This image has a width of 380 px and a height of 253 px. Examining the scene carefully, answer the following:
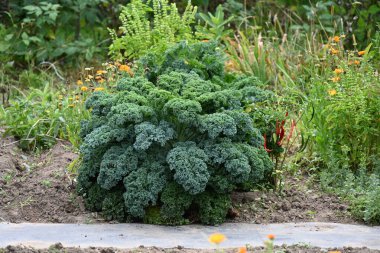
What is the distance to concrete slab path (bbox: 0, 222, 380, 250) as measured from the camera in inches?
191

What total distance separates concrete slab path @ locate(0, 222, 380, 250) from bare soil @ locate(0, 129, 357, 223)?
0.20 metres

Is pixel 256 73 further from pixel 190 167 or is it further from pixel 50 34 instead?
pixel 190 167

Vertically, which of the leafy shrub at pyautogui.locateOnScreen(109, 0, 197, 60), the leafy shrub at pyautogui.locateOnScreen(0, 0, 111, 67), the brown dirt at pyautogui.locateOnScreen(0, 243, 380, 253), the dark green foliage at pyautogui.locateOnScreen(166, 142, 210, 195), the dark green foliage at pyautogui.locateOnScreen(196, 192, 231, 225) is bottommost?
the leafy shrub at pyautogui.locateOnScreen(0, 0, 111, 67)

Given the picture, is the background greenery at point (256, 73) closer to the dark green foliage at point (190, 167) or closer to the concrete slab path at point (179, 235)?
the concrete slab path at point (179, 235)

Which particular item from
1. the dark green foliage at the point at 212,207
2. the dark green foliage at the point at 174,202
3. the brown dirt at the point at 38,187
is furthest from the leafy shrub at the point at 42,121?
the dark green foliage at the point at 212,207

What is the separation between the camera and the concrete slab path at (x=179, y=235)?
486 cm

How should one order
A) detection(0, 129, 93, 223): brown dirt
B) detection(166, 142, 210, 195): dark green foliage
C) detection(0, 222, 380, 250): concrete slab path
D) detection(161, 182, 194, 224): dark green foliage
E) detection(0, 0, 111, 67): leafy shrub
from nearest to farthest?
detection(0, 222, 380, 250): concrete slab path, detection(166, 142, 210, 195): dark green foliage, detection(161, 182, 194, 224): dark green foliage, detection(0, 129, 93, 223): brown dirt, detection(0, 0, 111, 67): leafy shrub

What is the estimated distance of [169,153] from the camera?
17.7 ft

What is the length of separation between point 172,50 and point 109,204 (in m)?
1.42

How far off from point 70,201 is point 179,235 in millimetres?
1096

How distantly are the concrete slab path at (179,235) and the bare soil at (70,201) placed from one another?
195mm

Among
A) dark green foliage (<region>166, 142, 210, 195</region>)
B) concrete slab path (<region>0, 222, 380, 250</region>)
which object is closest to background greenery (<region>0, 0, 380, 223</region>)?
concrete slab path (<region>0, 222, 380, 250</region>)

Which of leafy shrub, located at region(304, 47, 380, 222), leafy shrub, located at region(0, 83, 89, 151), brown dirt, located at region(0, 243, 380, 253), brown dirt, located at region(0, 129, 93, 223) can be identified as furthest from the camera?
leafy shrub, located at region(0, 83, 89, 151)

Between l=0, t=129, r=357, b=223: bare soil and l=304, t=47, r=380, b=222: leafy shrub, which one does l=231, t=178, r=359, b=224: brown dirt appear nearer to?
l=0, t=129, r=357, b=223: bare soil
